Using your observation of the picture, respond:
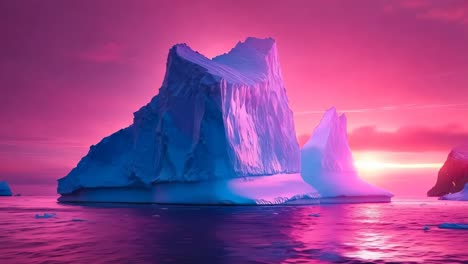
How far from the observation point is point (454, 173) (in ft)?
268

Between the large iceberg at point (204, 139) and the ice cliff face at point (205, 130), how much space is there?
6cm

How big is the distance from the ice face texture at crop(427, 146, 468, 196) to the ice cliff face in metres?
49.5

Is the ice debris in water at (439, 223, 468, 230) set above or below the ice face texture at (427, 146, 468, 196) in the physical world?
below

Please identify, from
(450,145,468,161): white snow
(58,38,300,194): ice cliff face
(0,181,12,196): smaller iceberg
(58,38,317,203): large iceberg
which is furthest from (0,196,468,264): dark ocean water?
(450,145,468,161): white snow

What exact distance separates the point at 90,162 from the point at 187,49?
1221 cm

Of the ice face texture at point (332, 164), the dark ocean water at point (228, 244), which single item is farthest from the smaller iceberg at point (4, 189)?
the dark ocean water at point (228, 244)

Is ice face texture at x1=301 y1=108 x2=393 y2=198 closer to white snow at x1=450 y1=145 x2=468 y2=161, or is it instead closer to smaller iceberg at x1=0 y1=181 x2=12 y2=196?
white snow at x1=450 y1=145 x2=468 y2=161

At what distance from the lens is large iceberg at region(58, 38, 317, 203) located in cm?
2723

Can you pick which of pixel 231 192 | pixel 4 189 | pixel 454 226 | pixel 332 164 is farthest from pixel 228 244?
pixel 4 189

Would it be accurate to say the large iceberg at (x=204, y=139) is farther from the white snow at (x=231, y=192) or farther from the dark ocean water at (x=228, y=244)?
the dark ocean water at (x=228, y=244)

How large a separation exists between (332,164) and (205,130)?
582 inches

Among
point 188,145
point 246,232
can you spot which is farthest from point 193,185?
point 246,232

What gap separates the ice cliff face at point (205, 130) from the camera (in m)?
27.2

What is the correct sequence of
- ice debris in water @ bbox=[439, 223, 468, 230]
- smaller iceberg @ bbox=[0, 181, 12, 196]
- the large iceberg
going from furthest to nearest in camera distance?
smaller iceberg @ bbox=[0, 181, 12, 196] < the large iceberg < ice debris in water @ bbox=[439, 223, 468, 230]
